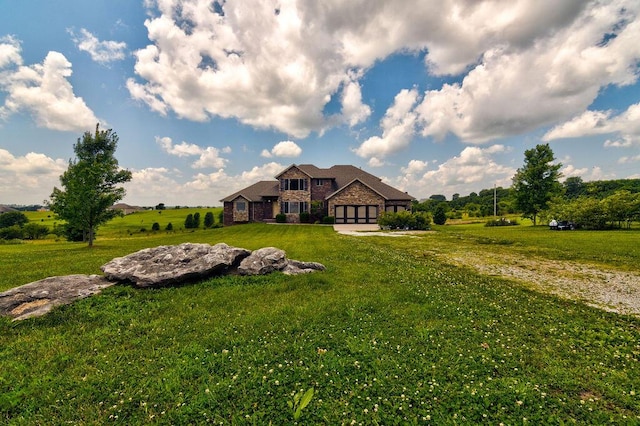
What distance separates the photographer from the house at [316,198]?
141 feet

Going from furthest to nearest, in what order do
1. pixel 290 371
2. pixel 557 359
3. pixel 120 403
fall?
pixel 557 359
pixel 290 371
pixel 120 403

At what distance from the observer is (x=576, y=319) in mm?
6984

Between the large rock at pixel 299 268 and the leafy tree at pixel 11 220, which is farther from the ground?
the leafy tree at pixel 11 220

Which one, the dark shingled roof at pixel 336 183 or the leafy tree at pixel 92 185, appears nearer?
the leafy tree at pixel 92 185

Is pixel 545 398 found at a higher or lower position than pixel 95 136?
lower

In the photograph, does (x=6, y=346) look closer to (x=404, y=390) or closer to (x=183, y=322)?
(x=183, y=322)

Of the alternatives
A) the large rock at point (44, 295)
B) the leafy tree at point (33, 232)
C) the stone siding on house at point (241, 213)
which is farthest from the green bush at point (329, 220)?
the leafy tree at point (33, 232)

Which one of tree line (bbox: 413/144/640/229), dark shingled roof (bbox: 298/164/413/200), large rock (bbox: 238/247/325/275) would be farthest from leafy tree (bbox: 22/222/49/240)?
tree line (bbox: 413/144/640/229)

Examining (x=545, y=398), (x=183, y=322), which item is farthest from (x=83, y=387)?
(x=545, y=398)

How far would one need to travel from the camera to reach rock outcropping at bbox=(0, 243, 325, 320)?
742 centimetres

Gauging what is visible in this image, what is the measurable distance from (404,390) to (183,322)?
17.3 ft

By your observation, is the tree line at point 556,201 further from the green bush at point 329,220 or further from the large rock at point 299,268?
the large rock at point 299,268

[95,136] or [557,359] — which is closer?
[557,359]

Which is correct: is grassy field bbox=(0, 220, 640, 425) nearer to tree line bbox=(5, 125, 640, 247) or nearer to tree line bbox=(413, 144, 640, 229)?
tree line bbox=(5, 125, 640, 247)
